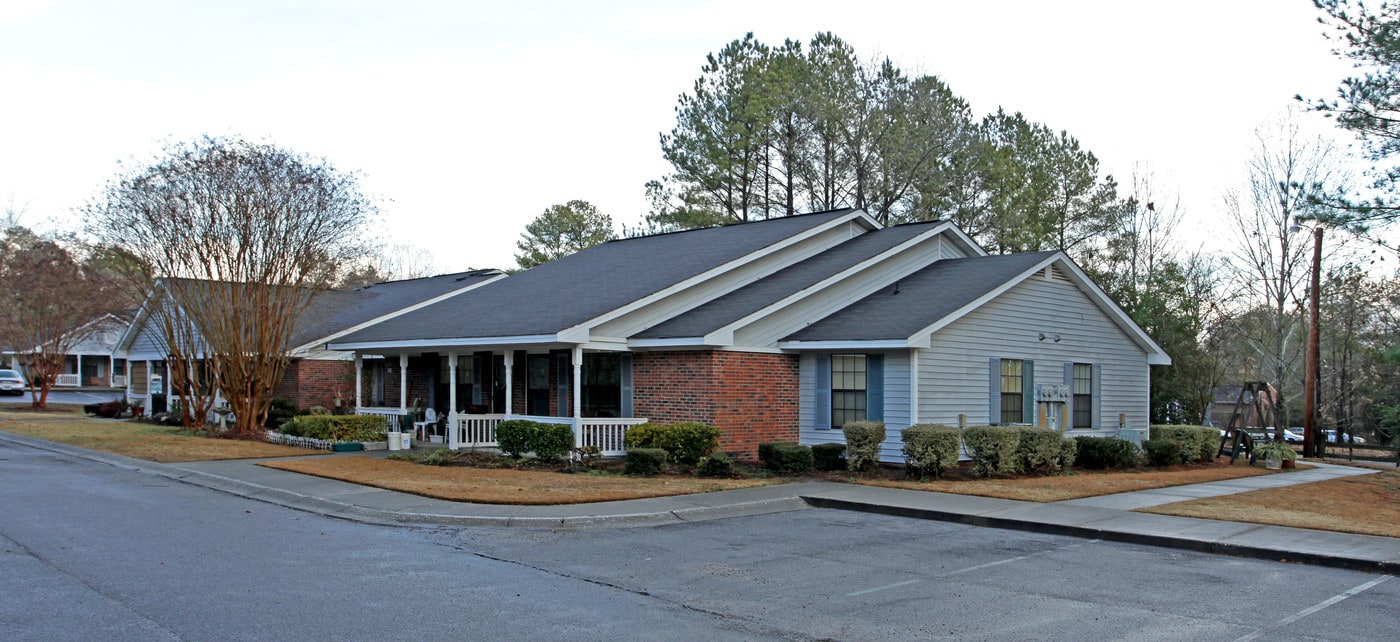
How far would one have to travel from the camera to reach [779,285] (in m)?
22.0

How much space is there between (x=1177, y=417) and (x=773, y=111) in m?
17.5

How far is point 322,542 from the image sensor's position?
36.8ft

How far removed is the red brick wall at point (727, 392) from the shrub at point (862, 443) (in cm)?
213

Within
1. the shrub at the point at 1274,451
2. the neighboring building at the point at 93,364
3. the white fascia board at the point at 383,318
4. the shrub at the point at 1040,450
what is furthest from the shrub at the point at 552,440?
the neighboring building at the point at 93,364

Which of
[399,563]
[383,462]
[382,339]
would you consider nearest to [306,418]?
[382,339]

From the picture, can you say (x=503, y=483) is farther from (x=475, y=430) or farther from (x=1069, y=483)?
(x=1069, y=483)

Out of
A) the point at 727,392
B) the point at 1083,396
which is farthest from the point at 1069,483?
the point at 1083,396

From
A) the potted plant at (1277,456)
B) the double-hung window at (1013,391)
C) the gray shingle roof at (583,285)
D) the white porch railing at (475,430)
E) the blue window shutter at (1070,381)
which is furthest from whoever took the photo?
the blue window shutter at (1070,381)

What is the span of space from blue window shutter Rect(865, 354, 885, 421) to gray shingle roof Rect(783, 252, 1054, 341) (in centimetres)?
65

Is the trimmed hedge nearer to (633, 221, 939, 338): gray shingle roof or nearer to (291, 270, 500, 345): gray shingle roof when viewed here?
(291, 270, 500, 345): gray shingle roof

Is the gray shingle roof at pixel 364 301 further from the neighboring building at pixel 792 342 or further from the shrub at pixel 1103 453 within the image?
the shrub at pixel 1103 453

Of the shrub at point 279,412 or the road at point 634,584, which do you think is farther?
the shrub at point 279,412

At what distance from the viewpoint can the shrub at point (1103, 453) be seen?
20219mm

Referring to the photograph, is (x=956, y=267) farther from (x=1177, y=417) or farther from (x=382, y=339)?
(x=1177, y=417)
